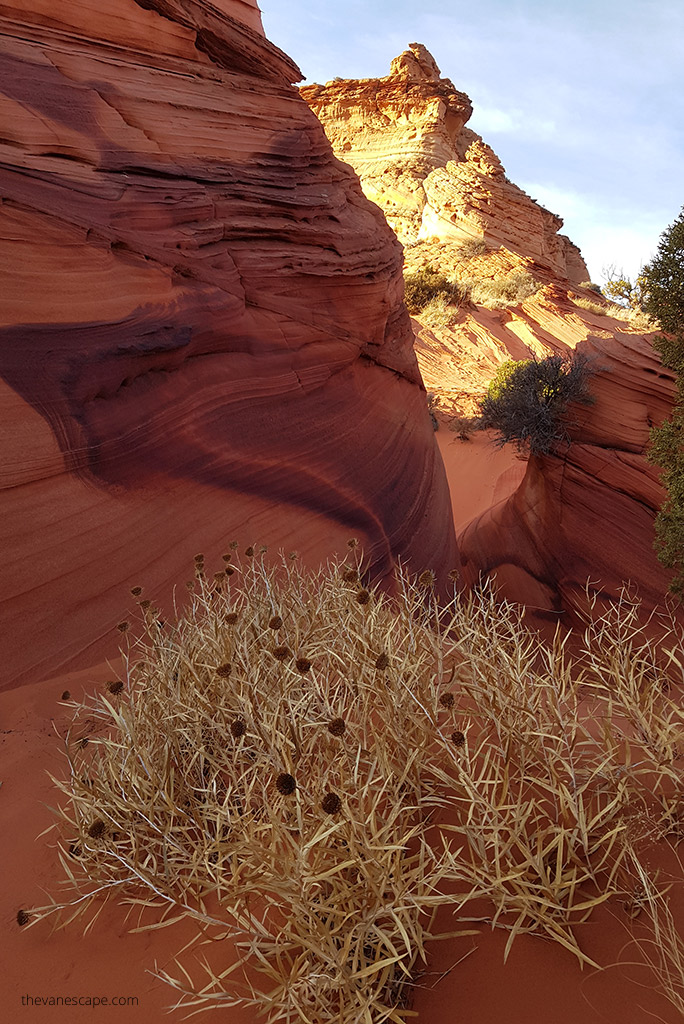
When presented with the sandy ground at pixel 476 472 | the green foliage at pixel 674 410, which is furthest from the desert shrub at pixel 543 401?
the sandy ground at pixel 476 472

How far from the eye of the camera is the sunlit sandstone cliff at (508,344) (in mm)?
6344

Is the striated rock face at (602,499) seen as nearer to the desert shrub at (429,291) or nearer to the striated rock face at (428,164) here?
the desert shrub at (429,291)

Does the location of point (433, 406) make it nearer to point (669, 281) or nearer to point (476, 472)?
point (476, 472)

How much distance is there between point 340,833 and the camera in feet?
5.15

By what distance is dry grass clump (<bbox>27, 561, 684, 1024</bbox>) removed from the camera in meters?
1.42

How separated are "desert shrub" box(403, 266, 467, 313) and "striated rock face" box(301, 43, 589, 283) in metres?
3.09

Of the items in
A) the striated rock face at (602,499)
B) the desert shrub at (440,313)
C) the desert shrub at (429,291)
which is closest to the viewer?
the striated rock face at (602,499)

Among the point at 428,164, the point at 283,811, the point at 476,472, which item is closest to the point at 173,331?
the point at 283,811

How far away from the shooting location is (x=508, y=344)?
18031 millimetres

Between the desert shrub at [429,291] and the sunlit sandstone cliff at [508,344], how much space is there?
0.60 meters

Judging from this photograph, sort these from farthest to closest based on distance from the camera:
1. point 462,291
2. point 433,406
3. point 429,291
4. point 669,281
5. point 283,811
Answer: point 429,291
point 462,291
point 433,406
point 669,281
point 283,811

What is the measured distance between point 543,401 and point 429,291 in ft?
50.5

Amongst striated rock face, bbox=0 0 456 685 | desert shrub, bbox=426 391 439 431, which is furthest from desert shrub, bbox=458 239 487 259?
striated rock face, bbox=0 0 456 685

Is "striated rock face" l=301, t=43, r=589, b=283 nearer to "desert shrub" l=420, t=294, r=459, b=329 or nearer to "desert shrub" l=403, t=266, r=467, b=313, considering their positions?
"desert shrub" l=403, t=266, r=467, b=313
